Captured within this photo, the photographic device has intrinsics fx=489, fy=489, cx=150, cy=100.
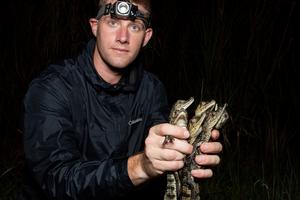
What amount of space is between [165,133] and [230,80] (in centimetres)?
270

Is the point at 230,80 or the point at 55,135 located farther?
the point at 230,80

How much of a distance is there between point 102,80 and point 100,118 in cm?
24

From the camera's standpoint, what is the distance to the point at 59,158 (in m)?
2.46

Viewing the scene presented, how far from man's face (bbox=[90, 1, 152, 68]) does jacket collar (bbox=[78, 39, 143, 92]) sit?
4.0 inches

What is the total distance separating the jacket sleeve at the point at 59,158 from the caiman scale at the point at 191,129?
0.84 ft

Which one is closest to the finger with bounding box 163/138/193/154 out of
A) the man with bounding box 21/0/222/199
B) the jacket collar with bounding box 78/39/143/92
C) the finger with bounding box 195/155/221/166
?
the man with bounding box 21/0/222/199

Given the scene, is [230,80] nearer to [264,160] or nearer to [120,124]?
[264,160]

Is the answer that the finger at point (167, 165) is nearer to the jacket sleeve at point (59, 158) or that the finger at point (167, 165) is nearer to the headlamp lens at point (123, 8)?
the jacket sleeve at point (59, 158)

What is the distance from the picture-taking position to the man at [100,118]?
2.27m

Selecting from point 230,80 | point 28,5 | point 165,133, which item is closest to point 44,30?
point 28,5

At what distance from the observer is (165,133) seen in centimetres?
188

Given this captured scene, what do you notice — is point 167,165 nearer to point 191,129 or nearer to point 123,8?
point 191,129

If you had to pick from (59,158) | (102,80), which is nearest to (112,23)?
(102,80)

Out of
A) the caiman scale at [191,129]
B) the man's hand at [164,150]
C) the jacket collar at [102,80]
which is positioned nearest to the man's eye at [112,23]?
the jacket collar at [102,80]
